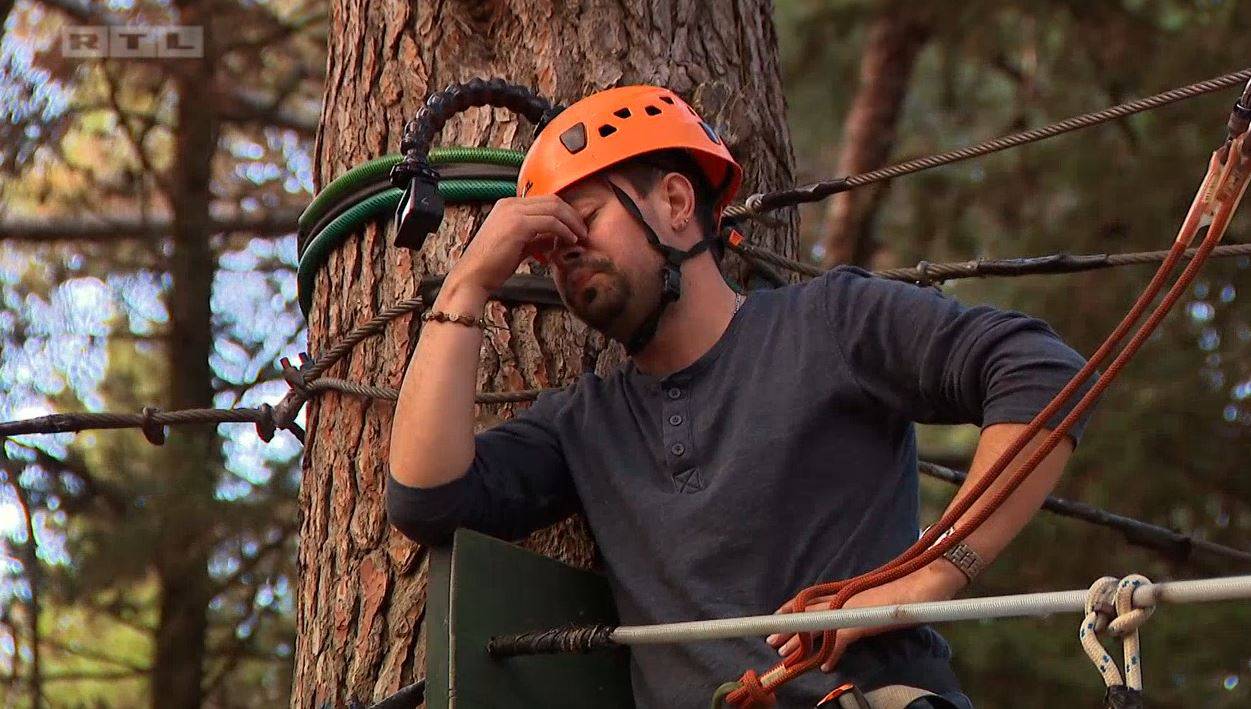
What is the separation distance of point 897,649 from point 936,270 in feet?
4.30

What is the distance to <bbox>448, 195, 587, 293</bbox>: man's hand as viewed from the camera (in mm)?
2992

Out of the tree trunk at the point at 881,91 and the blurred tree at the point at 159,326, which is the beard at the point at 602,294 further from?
the tree trunk at the point at 881,91

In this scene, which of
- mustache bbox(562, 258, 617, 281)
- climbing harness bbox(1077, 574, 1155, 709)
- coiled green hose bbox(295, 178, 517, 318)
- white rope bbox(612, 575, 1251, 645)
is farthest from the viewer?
coiled green hose bbox(295, 178, 517, 318)

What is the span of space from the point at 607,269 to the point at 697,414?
0.29 meters

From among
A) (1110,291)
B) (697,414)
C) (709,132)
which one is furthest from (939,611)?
(1110,291)

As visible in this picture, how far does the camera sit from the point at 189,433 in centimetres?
655

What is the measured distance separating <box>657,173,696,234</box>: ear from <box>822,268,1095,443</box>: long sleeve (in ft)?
1.11

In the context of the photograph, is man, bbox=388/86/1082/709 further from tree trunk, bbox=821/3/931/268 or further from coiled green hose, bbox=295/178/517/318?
tree trunk, bbox=821/3/931/268

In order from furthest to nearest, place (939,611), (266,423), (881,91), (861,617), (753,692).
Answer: (881,91), (266,423), (753,692), (861,617), (939,611)

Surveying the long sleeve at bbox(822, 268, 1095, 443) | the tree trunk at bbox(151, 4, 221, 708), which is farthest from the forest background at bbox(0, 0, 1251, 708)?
the long sleeve at bbox(822, 268, 1095, 443)

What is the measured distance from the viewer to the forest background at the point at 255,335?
629 centimetres

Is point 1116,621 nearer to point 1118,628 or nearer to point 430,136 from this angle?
point 1118,628

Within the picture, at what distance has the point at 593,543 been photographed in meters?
3.25

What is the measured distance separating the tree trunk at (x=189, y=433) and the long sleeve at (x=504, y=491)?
331 centimetres
